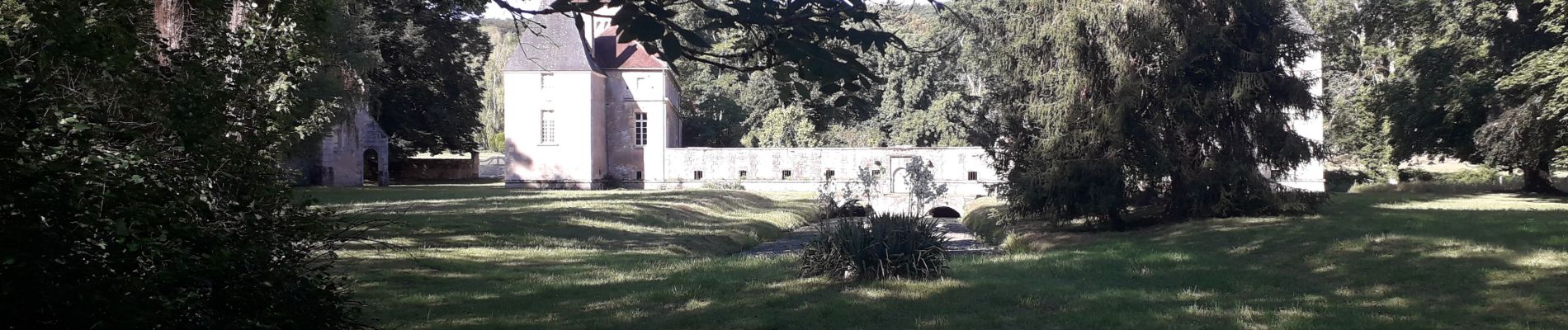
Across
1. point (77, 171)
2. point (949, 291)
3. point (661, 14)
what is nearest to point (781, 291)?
point (949, 291)

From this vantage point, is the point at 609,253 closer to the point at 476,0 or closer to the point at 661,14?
the point at 476,0

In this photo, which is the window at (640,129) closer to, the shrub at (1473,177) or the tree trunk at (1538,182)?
the shrub at (1473,177)

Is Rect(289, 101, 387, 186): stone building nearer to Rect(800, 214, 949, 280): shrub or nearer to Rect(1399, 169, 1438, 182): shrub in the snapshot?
Rect(800, 214, 949, 280): shrub

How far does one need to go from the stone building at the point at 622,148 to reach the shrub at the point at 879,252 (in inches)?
1368

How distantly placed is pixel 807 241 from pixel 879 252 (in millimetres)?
6910

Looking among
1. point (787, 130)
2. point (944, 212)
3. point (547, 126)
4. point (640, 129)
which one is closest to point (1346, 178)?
point (944, 212)

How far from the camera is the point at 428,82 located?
137 ft

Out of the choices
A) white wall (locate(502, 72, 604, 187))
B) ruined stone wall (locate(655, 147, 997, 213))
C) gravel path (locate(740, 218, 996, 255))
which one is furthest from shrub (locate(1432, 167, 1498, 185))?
white wall (locate(502, 72, 604, 187))

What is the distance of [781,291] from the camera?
11656mm

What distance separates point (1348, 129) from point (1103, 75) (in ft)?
107

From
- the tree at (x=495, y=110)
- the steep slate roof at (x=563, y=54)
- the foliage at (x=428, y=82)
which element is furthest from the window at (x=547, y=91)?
the tree at (x=495, y=110)

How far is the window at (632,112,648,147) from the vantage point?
53531 mm

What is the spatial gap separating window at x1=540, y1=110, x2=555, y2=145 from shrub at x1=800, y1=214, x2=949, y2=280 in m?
39.3

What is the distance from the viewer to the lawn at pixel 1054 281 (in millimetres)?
9922
